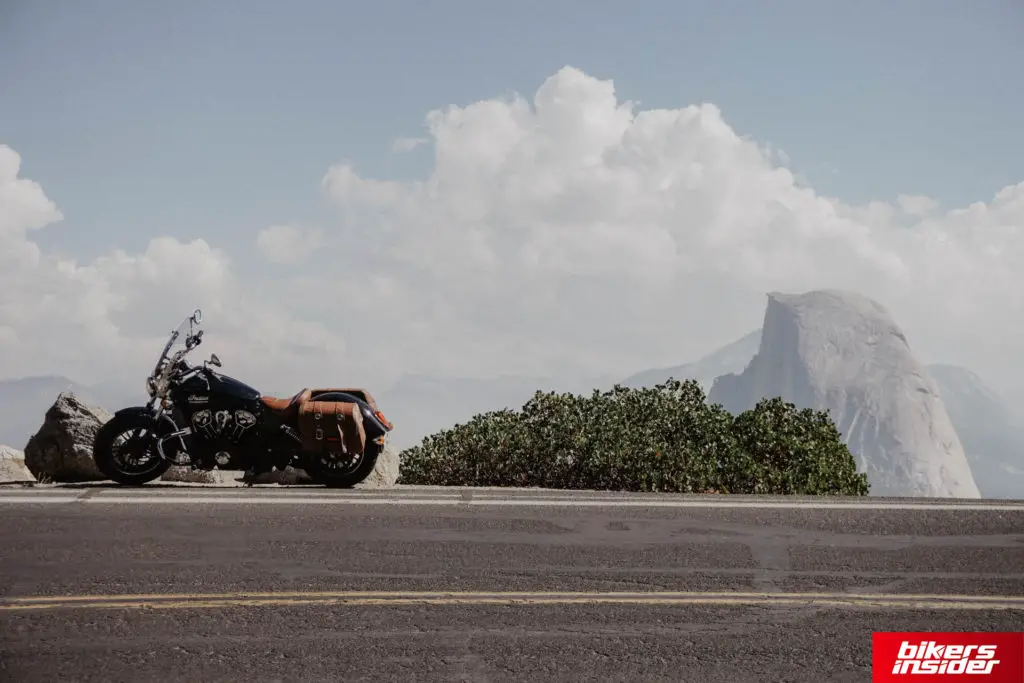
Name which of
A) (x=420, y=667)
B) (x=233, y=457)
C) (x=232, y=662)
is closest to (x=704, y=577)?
(x=420, y=667)

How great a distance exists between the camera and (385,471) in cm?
1592

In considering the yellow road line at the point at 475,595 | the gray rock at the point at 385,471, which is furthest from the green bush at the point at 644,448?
the yellow road line at the point at 475,595

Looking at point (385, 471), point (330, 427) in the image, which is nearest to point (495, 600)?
point (330, 427)

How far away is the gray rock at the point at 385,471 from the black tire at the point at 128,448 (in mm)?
4429

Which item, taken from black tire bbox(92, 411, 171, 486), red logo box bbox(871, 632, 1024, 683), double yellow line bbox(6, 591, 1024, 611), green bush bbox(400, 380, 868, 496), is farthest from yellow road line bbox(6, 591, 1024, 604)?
green bush bbox(400, 380, 868, 496)

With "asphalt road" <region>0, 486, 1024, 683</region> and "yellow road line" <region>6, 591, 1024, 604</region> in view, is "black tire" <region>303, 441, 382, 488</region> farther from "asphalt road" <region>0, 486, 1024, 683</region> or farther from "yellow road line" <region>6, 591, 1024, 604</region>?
"yellow road line" <region>6, 591, 1024, 604</region>

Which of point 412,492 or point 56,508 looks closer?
point 56,508

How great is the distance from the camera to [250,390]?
11.1 m

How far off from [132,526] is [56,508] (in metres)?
1.23

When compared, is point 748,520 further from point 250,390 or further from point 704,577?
point 250,390

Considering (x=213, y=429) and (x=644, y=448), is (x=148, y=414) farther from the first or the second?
(x=644, y=448)

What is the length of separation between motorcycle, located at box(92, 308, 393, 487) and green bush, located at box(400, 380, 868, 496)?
452cm

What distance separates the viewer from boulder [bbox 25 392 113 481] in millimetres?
12430

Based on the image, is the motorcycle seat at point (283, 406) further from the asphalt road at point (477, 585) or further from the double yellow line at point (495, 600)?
the double yellow line at point (495, 600)
